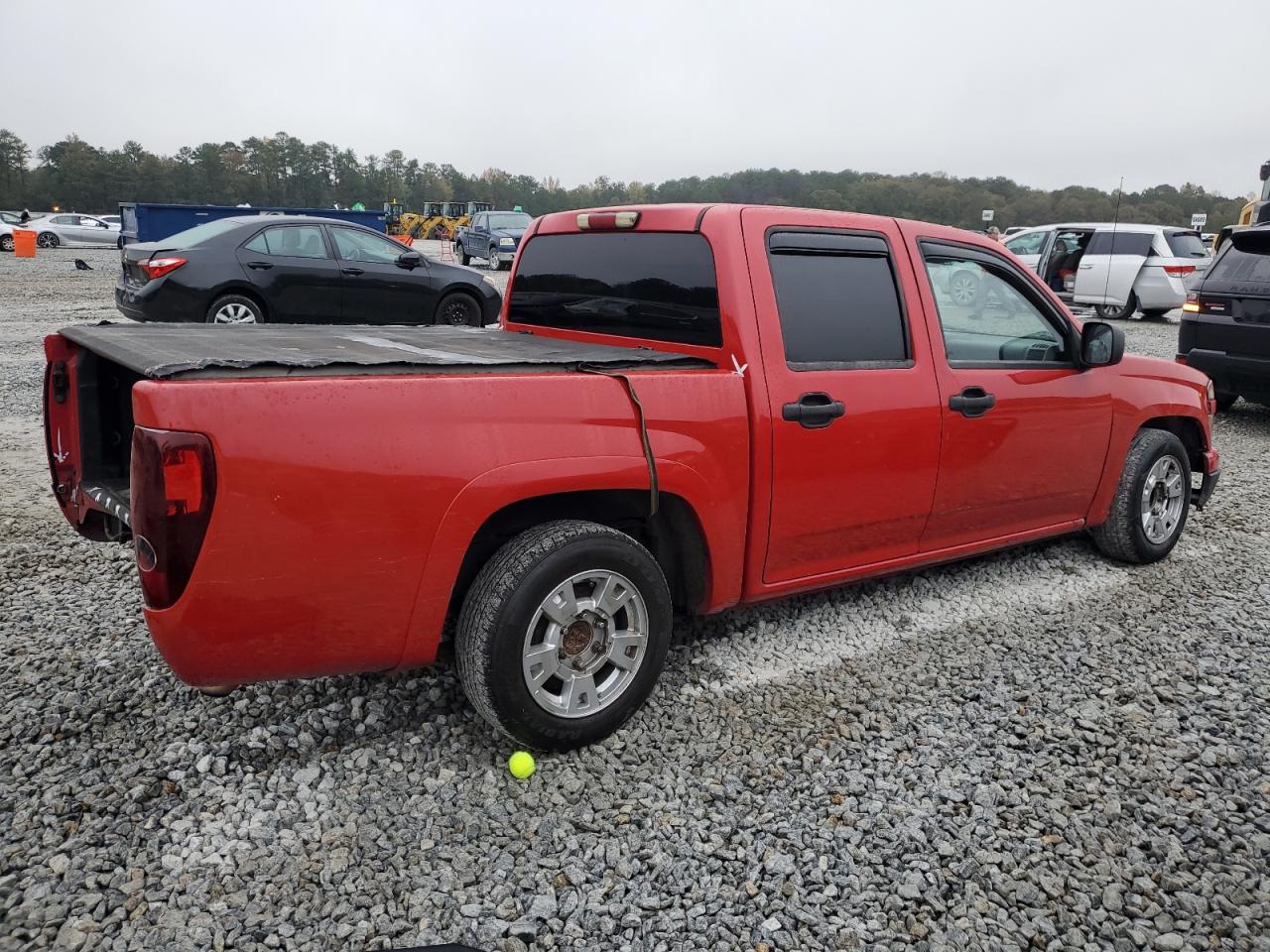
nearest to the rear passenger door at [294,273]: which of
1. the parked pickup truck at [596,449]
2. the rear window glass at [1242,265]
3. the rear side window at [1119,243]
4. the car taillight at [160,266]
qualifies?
the car taillight at [160,266]

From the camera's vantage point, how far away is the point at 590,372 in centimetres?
291

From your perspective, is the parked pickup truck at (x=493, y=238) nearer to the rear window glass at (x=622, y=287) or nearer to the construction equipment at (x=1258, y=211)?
the construction equipment at (x=1258, y=211)

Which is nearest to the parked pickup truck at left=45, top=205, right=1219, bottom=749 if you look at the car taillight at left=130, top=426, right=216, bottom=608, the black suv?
the car taillight at left=130, top=426, right=216, bottom=608

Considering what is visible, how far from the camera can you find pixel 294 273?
34.2ft

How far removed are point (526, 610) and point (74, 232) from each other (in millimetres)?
38515

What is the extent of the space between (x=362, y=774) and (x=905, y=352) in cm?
256

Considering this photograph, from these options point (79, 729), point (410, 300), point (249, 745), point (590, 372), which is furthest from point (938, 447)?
point (410, 300)

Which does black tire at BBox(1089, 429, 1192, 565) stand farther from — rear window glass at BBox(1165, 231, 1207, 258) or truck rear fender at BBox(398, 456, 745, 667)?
rear window glass at BBox(1165, 231, 1207, 258)

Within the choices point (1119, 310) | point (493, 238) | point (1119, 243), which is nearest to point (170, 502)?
point (1119, 243)

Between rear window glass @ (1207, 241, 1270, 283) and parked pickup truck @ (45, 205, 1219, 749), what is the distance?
4.21 meters

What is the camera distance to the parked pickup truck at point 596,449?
7.90 feet

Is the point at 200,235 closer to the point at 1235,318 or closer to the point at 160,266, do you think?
the point at 160,266

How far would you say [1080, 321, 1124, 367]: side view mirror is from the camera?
4250 mm

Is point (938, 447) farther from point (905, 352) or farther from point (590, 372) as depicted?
point (590, 372)
